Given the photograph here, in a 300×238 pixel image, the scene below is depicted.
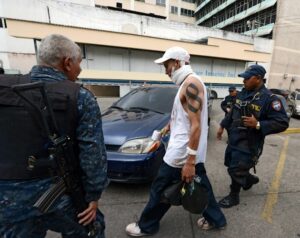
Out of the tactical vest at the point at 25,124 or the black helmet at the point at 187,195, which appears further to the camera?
the black helmet at the point at 187,195

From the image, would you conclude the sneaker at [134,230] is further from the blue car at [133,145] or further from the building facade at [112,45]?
the building facade at [112,45]

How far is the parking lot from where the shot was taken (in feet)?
7.40

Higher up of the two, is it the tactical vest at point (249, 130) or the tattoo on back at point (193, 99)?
the tattoo on back at point (193, 99)

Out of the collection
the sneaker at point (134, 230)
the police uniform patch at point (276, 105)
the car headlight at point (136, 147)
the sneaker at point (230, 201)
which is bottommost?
the sneaker at point (230, 201)

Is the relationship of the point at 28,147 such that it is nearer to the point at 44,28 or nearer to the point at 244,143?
the point at 244,143

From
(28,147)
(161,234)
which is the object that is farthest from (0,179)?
(161,234)

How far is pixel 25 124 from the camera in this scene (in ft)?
3.58

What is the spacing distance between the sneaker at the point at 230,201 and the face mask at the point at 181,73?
1760 mm

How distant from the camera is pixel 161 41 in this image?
18.0m

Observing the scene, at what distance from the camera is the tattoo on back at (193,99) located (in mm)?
1750

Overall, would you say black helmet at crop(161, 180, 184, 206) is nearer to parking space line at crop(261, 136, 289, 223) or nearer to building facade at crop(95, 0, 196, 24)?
parking space line at crop(261, 136, 289, 223)

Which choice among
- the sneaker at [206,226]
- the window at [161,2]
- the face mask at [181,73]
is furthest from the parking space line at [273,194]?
the window at [161,2]

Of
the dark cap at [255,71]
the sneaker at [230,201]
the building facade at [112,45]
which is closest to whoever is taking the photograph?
the dark cap at [255,71]

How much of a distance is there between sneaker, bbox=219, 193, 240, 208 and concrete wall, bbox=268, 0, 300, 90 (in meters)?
31.9
